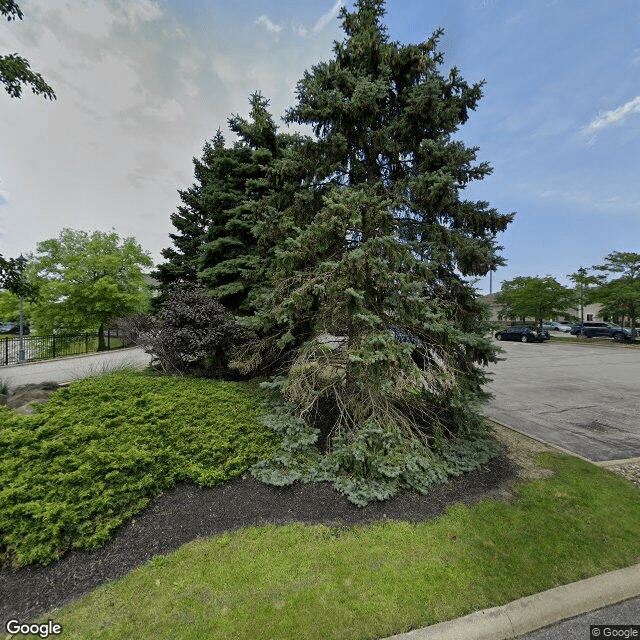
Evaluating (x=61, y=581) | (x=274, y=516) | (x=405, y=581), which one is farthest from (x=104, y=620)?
(x=405, y=581)

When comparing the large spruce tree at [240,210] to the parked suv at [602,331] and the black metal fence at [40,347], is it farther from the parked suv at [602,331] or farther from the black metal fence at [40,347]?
the parked suv at [602,331]

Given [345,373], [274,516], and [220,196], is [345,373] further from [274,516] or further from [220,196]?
[220,196]

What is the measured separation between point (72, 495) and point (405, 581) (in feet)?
10.4

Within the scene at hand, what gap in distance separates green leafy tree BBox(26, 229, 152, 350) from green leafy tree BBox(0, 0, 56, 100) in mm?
12552

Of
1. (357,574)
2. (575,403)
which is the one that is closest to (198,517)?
(357,574)

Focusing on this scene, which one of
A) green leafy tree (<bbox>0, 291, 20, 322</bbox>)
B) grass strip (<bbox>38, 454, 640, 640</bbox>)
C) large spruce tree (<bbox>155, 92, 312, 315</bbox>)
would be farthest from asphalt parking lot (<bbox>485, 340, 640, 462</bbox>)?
green leafy tree (<bbox>0, 291, 20, 322</bbox>)

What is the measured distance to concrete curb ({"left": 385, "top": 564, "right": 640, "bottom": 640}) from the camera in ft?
7.46

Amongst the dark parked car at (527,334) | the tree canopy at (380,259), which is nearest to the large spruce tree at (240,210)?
the tree canopy at (380,259)

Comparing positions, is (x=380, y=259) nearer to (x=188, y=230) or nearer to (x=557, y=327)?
(x=188, y=230)

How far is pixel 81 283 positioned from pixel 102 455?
17668 millimetres

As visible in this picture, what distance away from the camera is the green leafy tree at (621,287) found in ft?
70.3

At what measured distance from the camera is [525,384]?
1076 centimetres

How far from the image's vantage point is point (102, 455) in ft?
10.7

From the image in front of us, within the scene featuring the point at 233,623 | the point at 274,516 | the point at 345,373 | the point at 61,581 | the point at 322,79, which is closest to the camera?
the point at 233,623
